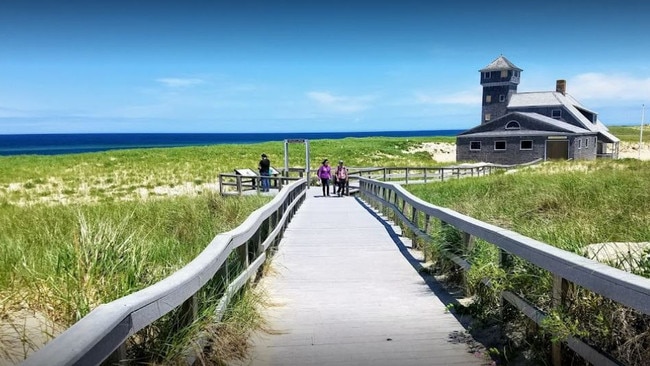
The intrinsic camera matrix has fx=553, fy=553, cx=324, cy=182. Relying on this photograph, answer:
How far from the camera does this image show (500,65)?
181ft

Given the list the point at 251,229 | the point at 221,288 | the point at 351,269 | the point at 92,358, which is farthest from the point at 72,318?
the point at 351,269

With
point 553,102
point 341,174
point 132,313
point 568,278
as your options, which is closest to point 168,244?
point 132,313

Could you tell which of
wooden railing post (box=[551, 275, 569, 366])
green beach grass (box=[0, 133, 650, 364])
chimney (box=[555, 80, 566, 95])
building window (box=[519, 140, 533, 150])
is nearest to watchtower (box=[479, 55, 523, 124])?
chimney (box=[555, 80, 566, 95])

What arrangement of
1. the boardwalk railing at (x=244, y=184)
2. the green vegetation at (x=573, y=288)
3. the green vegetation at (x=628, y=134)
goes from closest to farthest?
1. the green vegetation at (x=573, y=288)
2. the boardwalk railing at (x=244, y=184)
3. the green vegetation at (x=628, y=134)

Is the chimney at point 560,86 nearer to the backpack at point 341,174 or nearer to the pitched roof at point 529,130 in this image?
the pitched roof at point 529,130

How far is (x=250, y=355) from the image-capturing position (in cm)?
428

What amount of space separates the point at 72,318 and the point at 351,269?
436 cm

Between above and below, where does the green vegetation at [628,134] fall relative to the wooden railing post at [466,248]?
above

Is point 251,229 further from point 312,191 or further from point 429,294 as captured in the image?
point 312,191

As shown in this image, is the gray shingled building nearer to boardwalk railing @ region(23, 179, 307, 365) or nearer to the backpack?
the backpack

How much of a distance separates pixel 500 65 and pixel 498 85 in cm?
198

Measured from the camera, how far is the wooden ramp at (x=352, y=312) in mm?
4328

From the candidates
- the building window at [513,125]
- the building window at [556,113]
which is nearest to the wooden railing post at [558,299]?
the building window at [513,125]

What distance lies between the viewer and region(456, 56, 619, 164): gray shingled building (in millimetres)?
46281
